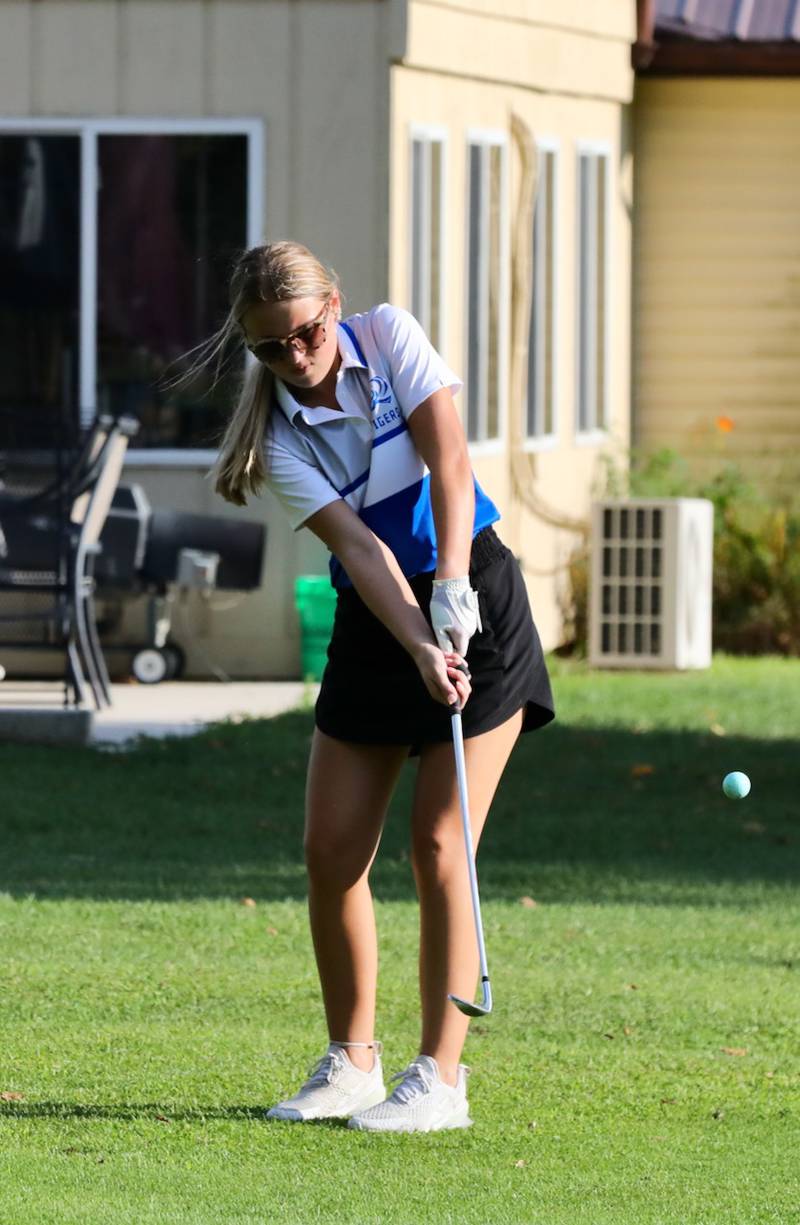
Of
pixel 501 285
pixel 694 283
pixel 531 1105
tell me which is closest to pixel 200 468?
pixel 501 285

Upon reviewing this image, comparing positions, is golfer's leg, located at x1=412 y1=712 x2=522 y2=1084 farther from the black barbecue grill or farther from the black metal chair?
the black barbecue grill

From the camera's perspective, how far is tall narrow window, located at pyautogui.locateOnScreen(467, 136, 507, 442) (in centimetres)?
1457

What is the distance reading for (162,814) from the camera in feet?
31.7

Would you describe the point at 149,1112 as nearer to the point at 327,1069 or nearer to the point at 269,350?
the point at 327,1069

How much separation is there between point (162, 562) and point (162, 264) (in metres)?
1.77

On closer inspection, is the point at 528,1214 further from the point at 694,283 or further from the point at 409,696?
the point at 694,283

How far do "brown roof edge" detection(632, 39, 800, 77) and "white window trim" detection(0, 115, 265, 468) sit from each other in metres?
4.05

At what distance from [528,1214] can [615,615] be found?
10.5m

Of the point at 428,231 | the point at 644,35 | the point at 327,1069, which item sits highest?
the point at 644,35

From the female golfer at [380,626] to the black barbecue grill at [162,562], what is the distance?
25.0 ft

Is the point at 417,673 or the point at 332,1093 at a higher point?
the point at 417,673

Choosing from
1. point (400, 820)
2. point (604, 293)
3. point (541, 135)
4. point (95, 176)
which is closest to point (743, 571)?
point (604, 293)

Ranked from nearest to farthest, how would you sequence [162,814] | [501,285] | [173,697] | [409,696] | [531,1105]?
[409,696] < [531,1105] < [162,814] < [173,697] < [501,285]

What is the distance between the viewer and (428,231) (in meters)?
13.8
